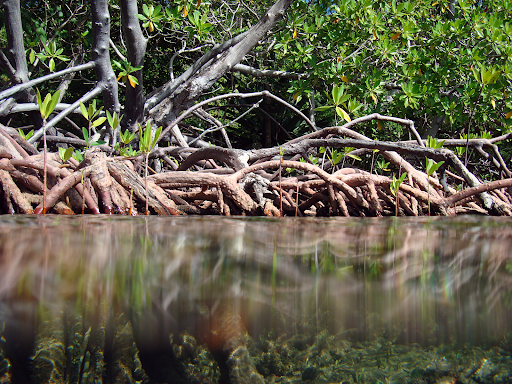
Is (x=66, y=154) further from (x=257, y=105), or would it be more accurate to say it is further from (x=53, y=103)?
(x=257, y=105)

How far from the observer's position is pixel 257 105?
4.67 m

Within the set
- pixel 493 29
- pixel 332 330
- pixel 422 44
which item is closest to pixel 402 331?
pixel 332 330

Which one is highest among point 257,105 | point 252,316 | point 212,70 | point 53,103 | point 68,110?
point 212,70

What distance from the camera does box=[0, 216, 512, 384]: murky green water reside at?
0.36 metres

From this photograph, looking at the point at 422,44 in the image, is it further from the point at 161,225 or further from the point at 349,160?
the point at 161,225

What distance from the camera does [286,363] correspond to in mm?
366

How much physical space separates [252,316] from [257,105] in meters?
4.34

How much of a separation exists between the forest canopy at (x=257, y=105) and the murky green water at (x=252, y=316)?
1.56 meters

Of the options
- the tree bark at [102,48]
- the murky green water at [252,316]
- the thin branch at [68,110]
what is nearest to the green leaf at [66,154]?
the thin branch at [68,110]

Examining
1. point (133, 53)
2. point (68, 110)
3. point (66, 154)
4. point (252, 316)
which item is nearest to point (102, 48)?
point (133, 53)

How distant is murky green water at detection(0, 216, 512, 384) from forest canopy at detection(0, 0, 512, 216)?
1.56 m

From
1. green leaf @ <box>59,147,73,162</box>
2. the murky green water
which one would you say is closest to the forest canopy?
green leaf @ <box>59,147,73,162</box>

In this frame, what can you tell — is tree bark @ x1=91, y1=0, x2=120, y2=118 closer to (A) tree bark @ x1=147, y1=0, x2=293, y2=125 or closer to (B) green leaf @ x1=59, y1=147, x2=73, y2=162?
(A) tree bark @ x1=147, y1=0, x2=293, y2=125

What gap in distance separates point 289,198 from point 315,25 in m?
2.44
